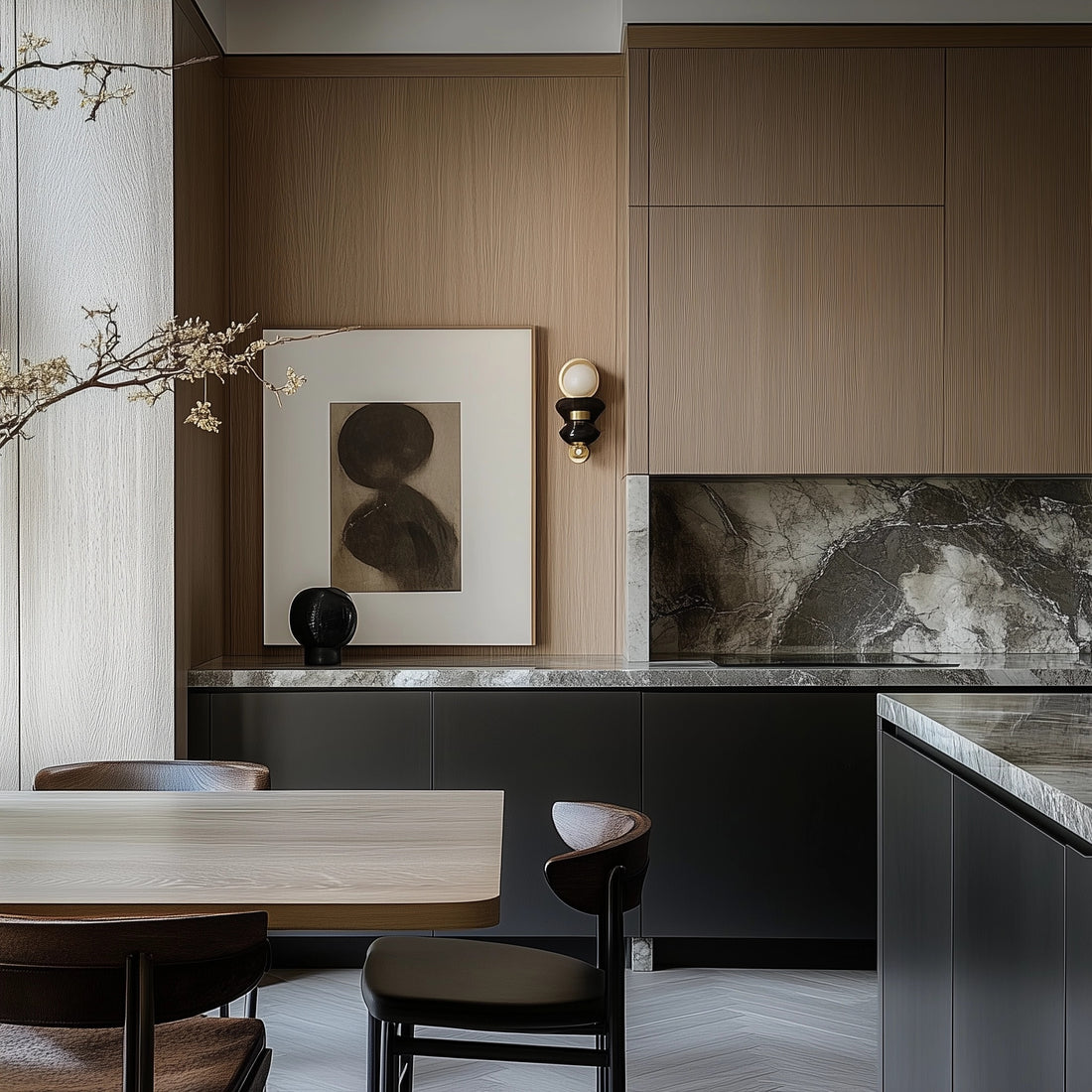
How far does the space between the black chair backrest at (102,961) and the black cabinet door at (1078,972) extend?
38.1 inches

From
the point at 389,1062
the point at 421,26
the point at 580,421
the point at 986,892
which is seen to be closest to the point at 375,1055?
the point at 389,1062

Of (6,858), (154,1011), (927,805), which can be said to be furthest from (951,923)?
Answer: (6,858)

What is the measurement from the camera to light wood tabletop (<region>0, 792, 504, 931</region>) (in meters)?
1.51

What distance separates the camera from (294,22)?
150 inches

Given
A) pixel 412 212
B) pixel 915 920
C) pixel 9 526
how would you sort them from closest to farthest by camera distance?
pixel 915 920, pixel 9 526, pixel 412 212

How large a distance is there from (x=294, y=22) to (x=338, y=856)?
3075 mm

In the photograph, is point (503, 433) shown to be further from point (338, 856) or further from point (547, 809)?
point (338, 856)

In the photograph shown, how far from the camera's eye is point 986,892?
165 centimetres

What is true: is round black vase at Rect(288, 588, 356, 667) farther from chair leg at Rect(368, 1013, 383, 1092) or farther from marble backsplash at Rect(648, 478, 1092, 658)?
chair leg at Rect(368, 1013, 383, 1092)

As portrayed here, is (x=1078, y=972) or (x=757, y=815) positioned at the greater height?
(x=1078, y=972)

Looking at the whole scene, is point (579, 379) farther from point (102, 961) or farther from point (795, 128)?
point (102, 961)

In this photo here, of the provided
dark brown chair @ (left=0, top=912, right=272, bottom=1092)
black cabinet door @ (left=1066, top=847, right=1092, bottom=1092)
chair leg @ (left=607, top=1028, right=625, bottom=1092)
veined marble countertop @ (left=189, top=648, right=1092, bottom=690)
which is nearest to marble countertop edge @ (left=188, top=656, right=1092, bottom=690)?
veined marble countertop @ (left=189, top=648, right=1092, bottom=690)

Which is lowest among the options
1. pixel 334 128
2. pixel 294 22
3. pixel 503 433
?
pixel 503 433

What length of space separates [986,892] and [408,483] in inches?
99.5
